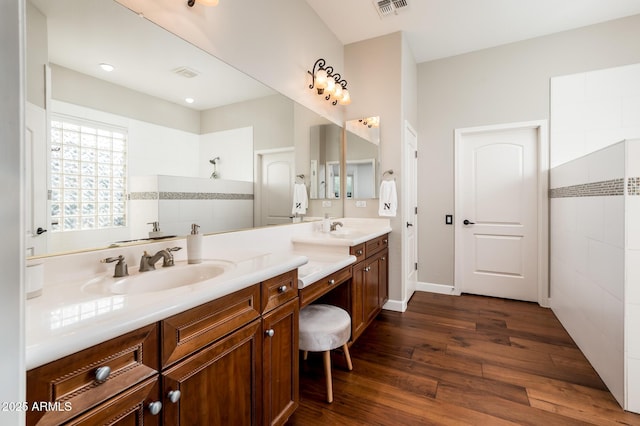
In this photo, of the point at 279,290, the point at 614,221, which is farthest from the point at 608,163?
the point at 279,290

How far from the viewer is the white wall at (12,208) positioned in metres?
0.44

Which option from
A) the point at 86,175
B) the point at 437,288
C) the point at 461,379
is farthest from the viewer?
the point at 437,288

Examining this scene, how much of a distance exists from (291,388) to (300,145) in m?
1.78

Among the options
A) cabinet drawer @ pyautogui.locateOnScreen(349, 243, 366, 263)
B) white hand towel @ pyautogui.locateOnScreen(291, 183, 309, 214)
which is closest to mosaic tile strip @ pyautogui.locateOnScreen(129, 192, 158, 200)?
white hand towel @ pyautogui.locateOnScreen(291, 183, 309, 214)

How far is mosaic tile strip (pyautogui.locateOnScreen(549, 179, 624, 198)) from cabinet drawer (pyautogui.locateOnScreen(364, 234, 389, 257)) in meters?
1.59

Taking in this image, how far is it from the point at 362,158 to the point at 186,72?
6.76 feet

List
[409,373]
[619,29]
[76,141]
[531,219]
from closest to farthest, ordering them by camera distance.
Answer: [76,141], [409,373], [619,29], [531,219]

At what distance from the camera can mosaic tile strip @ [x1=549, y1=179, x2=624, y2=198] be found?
68.5 inches

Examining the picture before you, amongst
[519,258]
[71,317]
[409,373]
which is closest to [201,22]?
[71,317]

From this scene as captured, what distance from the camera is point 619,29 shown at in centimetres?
294

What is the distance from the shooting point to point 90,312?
29.4 inches

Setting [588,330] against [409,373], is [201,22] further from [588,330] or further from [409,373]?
[588,330]

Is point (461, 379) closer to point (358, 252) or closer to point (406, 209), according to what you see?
point (358, 252)

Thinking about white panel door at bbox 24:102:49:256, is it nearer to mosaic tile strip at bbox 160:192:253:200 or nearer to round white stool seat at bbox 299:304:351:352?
mosaic tile strip at bbox 160:192:253:200
